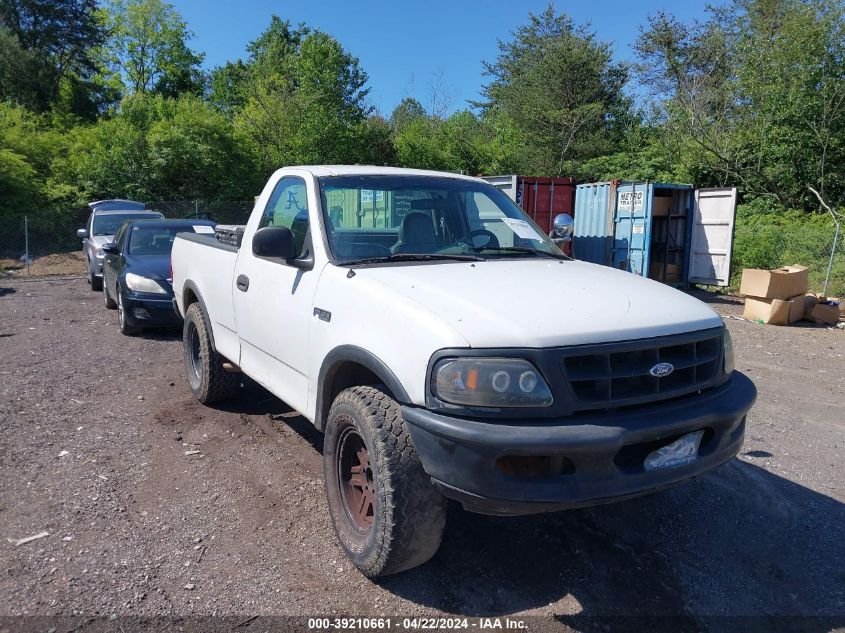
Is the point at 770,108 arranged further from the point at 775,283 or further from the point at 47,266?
the point at 47,266

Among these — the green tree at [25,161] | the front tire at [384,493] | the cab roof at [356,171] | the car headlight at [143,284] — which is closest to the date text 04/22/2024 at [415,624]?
the front tire at [384,493]

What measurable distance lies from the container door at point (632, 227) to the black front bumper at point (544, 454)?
36.9 feet

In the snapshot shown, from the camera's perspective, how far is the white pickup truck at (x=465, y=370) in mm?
2623

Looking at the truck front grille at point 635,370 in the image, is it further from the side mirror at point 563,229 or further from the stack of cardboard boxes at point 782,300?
the stack of cardboard boxes at point 782,300

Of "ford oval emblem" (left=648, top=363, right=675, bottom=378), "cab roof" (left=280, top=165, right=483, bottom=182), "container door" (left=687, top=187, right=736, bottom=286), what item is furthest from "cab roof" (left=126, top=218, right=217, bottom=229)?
"container door" (left=687, top=187, right=736, bottom=286)

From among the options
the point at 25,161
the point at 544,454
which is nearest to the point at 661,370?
the point at 544,454

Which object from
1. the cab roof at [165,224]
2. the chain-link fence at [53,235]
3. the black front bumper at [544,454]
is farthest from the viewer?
the chain-link fence at [53,235]

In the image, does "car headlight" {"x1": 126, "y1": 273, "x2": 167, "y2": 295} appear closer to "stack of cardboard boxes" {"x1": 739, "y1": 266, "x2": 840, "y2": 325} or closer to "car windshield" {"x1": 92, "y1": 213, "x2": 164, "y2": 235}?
"car windshield" {"x1": 92, "y1": 213, "x2": 164, "y2": 235}

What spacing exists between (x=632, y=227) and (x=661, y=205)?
4.52 feet

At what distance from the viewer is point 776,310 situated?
11.0 m

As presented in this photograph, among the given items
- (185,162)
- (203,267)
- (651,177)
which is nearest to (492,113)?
(651,177)

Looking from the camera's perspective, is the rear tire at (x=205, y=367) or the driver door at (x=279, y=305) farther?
the rear tire at (x=205, y=367)

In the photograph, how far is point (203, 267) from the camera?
5410 mm

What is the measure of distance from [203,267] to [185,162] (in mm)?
22104
